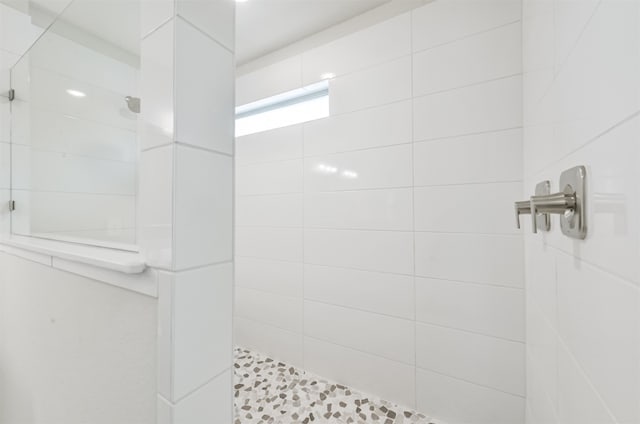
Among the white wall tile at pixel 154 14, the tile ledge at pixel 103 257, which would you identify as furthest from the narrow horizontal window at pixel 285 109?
the tile ledge at pixel 103 257

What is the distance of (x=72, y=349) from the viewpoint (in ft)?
2.35

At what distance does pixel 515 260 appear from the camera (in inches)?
47.6

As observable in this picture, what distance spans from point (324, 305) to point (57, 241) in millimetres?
1348

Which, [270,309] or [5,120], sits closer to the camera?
[5,120]

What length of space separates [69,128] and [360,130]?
1.46 meters

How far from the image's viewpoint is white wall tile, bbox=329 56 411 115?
4.87 ft

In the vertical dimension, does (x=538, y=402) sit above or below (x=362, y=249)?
below

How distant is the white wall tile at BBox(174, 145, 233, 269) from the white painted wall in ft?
0.44

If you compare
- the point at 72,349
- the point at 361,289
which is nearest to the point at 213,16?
the point at 72,349

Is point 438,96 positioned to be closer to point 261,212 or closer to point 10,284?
point 261,212

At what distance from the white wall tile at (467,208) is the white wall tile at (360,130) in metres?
0.35

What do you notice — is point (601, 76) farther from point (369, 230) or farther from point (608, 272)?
point (369, 230)

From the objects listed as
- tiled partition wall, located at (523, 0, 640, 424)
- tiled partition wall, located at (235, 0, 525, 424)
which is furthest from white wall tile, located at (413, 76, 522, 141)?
tiled partition wall, located at (523, 0, 640, 424)

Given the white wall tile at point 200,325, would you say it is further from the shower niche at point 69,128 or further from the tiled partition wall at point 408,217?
the tiled partition wall at point 408,217
